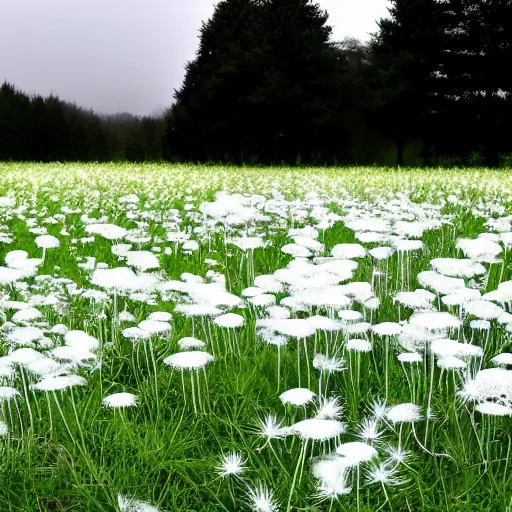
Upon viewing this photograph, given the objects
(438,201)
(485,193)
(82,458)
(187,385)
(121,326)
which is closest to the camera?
(82,458)

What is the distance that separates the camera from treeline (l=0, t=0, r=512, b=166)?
27828 mm

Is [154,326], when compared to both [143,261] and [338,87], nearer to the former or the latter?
[143,261]

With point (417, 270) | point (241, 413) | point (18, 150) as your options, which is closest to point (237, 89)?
point (18, 150)

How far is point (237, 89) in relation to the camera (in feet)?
96.2

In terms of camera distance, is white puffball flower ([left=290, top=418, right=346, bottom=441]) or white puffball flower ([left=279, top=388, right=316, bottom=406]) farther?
white puffball flower ([left=279, top=388, right=316, bottom=406])

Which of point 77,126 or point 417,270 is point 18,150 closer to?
point 77,126

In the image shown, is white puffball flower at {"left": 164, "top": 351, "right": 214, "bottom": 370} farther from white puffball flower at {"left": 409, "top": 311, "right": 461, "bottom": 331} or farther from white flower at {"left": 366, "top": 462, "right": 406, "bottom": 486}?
white puffball flower at {"left": 409, "top": 311, "right": 461, "bottom": 331}

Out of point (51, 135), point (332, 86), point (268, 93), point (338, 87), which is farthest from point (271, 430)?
point (51, 135)

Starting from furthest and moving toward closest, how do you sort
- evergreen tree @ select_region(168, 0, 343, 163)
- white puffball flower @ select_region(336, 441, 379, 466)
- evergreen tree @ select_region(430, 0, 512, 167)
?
evergreen tree @ select_region(168, 0, 343, 163), evergreen tree @ select_region(430, 0, 512, 167), white puffball flower @ select_region(336, 441, 379, 466)

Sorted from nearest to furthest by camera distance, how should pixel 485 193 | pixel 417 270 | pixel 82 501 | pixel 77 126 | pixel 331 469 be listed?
pixel 331 469 → pixel 82 501 → pixel 417 270 → pixel 485 193 → pixel 77 126

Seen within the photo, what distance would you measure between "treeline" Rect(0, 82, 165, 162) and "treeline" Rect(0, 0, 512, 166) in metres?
4.73

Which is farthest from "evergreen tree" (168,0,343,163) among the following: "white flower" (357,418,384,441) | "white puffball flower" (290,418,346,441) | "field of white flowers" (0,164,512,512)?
"white puffball flower" (290,418,346,441)

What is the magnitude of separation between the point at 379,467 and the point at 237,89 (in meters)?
29.0

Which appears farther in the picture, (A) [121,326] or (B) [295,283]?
(A) [121,326]
